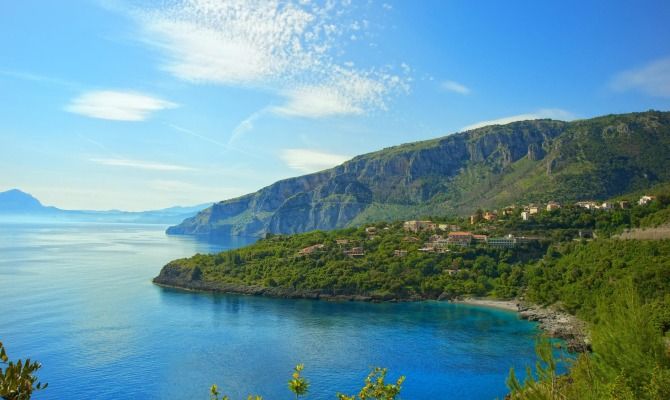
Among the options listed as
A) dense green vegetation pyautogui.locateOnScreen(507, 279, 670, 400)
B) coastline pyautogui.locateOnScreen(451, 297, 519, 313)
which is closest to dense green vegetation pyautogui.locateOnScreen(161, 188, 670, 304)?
coastline pyautogui.locateOnScreen(451, 297, 519, 313)

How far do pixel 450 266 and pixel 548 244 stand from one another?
2009 centimetres

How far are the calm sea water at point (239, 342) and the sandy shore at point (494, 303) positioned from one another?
210 cm

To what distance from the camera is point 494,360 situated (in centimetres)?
5006

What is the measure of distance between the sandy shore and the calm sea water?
2.10 m

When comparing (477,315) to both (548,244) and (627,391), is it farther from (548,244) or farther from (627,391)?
(627,391)

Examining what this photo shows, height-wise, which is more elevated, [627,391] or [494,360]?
[627,391]

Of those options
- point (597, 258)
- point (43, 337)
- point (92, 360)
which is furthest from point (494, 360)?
point (43, 337)

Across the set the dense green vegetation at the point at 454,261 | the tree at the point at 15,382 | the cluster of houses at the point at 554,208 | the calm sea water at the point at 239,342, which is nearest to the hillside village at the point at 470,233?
the cluster of houses at the point at 554,208

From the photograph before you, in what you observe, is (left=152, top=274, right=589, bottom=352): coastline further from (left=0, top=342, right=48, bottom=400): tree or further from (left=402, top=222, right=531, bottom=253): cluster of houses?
(left=0, top=342, right=48, bottom=400): tree

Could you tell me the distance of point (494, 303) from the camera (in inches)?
3002

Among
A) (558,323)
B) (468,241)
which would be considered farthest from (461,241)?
(558,323)

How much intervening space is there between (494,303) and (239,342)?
40.4m

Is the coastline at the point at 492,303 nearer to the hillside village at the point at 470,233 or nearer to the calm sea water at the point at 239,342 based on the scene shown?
the calm sea water at the point at 239,342

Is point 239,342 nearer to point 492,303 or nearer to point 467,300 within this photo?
point 467,300
